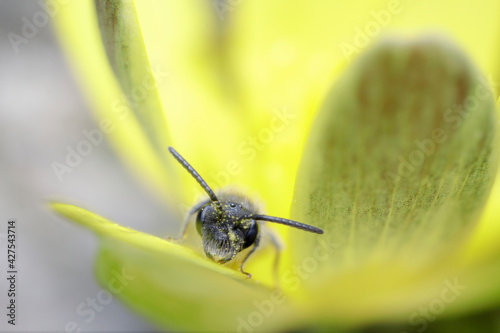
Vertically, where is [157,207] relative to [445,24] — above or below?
below

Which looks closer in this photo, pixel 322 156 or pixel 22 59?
pixel 322 156

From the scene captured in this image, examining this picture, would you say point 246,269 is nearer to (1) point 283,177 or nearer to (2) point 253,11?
(1) point 283,177

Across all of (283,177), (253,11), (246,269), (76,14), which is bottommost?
(246,269)

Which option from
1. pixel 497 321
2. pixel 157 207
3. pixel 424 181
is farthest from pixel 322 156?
pixel 157 207

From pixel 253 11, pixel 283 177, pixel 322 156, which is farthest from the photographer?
pixel 253 11
